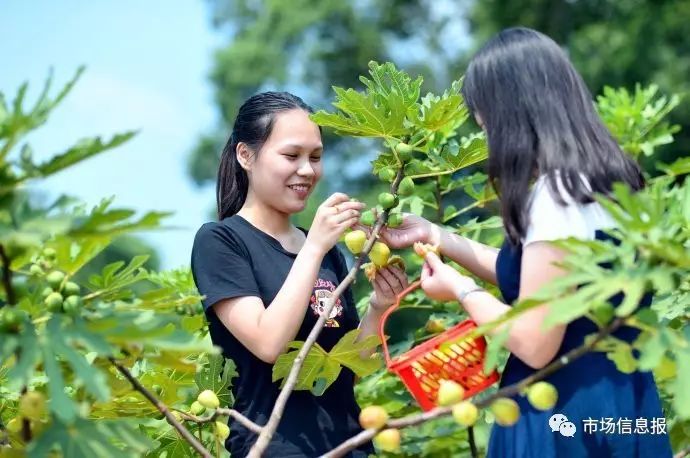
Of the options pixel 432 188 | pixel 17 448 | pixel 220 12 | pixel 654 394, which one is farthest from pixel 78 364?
pixel 220 12

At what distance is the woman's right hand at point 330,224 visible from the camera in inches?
86.2

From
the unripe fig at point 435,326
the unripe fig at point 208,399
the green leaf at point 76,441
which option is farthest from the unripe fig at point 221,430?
the unripe fig at point 435,326

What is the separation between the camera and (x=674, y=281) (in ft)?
5.45

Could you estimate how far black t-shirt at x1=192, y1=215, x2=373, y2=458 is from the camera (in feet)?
7.41

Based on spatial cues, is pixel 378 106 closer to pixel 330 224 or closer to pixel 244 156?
pixel 330 224

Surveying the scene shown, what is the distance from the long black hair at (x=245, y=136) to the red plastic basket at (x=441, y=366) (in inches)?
30.0

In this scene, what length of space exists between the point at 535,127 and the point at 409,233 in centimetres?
51

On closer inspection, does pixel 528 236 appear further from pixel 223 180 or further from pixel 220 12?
pixel 220 12

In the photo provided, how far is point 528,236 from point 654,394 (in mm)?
413

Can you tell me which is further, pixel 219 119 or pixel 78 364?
pixel 219 119

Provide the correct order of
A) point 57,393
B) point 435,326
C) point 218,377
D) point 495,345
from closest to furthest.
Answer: point 57,393, point 495,345, point 218,377, point 435,326

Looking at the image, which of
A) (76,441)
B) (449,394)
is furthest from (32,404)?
(449,394)

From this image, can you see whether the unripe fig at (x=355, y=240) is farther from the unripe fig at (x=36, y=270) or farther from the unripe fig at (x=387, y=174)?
the unripe fig at (x=36, y=270)

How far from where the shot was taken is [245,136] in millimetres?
2541
